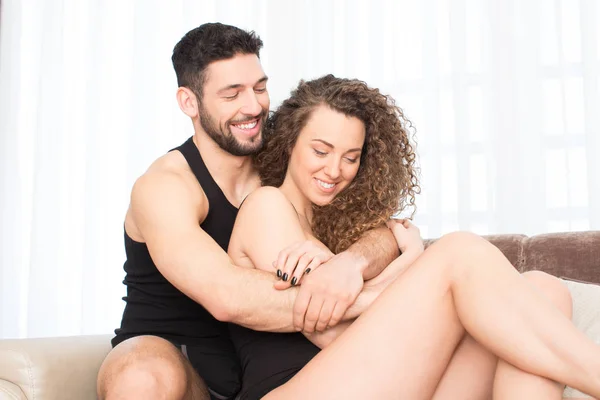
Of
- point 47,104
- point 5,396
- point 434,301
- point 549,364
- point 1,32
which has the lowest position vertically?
point 5,396

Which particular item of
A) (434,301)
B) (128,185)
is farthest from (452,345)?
(128,185)

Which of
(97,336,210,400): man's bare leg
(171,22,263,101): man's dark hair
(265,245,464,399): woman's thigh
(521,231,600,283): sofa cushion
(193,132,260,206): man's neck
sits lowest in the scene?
(97,336,210,400): man's bare leg

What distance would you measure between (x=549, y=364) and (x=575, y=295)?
613 mm

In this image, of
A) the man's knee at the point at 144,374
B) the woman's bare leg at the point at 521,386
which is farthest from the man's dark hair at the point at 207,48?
the woman's bare leg at the point at 521,386

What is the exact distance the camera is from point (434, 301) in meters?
1.38

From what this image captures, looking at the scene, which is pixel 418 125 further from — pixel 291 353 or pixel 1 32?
pixel 1 32

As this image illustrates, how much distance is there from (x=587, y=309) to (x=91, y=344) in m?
1.29

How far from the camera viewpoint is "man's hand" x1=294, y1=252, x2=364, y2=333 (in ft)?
5.16

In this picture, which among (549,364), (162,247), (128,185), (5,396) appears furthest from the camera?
(128,185)

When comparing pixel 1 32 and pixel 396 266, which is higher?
pixel 1 32

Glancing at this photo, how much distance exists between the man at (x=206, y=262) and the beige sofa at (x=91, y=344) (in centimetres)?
10

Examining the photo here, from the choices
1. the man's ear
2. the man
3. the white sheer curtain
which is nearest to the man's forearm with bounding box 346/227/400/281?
the man

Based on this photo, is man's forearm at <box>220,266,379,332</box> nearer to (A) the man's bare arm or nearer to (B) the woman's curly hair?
(A) the man's bare arm

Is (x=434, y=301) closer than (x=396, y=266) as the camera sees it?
Yes
